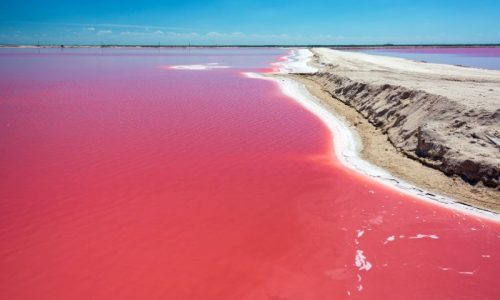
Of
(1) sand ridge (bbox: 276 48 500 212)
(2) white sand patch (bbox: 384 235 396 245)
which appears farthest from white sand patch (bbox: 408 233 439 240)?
(1) sand ridge (bbox: 276 48 500 212)

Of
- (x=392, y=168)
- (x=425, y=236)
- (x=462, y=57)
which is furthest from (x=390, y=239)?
(x=462, y=57)

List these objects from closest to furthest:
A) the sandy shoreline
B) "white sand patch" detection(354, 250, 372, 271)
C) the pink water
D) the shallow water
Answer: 1. the pink water
2. "white sand patch" detection(354, 250, 372, 271)
3. the sandy shoreline
4. the shallow water

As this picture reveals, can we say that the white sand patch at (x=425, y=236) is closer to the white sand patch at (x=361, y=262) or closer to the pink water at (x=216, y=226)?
the pink water at (x=216, y=226)

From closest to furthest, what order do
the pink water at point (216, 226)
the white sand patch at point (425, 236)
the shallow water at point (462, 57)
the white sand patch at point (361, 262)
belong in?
1. the pink water at point (216, 226)
2. the white sand patch at point (361, 262)
3. the white sand patch at point (425, 236)
4. the shallow water at point (462, 57)

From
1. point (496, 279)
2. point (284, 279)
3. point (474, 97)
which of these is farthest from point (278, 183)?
point (474, 97)

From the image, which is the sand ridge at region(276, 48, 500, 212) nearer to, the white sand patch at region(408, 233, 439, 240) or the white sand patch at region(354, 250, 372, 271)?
the white sand patch at region(408, 233, 439, 240)

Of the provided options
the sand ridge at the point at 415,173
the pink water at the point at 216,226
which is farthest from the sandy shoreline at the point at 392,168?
the pink water at the point at 216,226
